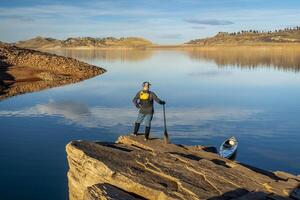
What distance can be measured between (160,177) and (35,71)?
67.6m

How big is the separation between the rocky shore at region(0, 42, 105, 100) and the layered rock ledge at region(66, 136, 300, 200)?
42.9m

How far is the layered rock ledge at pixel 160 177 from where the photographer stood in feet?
52.9

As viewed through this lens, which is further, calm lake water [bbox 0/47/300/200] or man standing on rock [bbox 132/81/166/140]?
calm lake water [bbox 0/47/300/200]

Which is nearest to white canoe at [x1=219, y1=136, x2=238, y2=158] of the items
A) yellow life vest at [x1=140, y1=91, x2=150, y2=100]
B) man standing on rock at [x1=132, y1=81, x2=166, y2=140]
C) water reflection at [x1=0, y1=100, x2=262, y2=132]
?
man standing on rock at [x1=132, y1=81, x2=166, y2=140]

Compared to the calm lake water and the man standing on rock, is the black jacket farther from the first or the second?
the calm lake water

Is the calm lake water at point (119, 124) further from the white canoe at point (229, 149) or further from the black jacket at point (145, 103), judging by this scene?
the black jacket at point (145, 103)

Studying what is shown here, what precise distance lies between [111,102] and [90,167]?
32069 millimetres

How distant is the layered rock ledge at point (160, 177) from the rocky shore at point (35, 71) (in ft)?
141

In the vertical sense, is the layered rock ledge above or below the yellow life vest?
below

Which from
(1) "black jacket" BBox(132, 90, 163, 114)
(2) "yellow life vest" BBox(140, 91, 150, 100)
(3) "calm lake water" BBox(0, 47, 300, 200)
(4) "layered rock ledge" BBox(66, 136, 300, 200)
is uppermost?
(2) "yellow life vest" BBox(140, 91, 150, 100)

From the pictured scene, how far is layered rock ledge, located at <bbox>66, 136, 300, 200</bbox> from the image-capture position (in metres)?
16.1

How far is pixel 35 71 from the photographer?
81.4 m

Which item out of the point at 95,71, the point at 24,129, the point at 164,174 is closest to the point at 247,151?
the point at 164,174

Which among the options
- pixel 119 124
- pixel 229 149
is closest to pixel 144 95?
pixel 229 149
